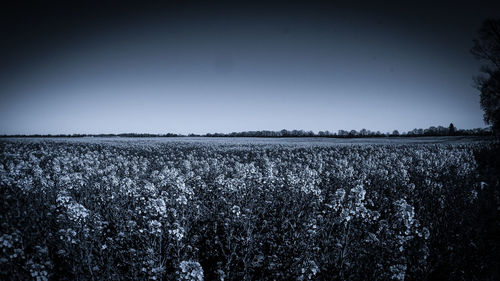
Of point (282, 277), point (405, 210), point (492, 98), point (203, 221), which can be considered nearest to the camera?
point (282, 277)

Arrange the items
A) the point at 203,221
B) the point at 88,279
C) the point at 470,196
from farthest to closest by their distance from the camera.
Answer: the point at 470,196 < the point at 203,221 < the point at 88,279

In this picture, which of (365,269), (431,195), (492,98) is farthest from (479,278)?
(492,98)

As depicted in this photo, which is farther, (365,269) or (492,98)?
(492,98)

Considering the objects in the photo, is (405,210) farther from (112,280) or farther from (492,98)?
(492,98)

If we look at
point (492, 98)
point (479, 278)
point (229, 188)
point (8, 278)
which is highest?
point (492, 98)

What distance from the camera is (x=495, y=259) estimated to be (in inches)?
191

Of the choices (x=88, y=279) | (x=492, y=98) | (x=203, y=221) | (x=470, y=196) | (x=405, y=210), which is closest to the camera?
(x=88, y=279)

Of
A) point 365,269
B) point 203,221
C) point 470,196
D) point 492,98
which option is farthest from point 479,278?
point 492,98

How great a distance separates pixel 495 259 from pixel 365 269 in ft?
9.89

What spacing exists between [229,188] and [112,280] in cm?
421

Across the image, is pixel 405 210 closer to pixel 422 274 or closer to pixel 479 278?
pixel 422 274

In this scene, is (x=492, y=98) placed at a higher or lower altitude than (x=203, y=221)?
higher

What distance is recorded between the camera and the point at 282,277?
14.2ft

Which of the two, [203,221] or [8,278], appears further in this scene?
[203,221]
